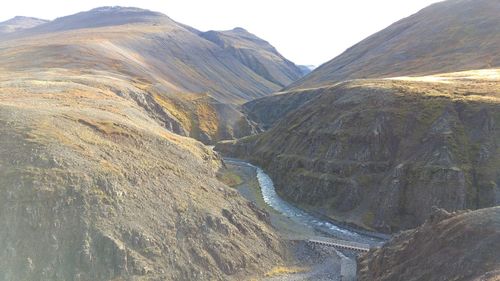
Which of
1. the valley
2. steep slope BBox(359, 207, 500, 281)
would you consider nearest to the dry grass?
the valley

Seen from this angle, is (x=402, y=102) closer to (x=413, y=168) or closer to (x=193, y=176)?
(x=413, y=168)

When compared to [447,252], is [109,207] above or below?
below

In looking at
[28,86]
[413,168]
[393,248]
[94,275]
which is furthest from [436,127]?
[28,86]

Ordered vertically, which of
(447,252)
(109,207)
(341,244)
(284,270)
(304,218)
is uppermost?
(447,252)

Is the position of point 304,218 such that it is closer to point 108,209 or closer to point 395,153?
point 395,153

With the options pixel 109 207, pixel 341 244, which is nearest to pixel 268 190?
pixel 341 244

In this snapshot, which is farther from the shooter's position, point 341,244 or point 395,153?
point 395,153
